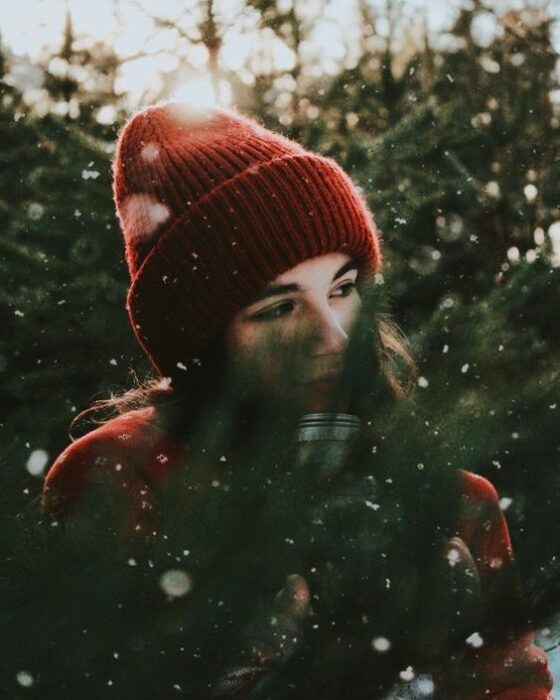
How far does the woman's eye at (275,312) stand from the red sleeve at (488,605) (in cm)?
85

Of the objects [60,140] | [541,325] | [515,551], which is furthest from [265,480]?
[60,140]

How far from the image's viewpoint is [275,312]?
1.60 meters

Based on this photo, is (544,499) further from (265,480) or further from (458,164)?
(458,164)

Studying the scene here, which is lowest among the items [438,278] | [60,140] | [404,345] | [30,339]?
[30,339]

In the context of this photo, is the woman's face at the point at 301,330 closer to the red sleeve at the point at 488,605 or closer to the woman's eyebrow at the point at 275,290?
the woman's eyebrow at the point at 275,290

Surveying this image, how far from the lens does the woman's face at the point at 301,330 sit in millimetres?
741

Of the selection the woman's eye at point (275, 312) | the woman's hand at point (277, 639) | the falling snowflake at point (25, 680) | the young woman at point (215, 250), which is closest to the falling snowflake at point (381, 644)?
the woman's hand at point (277, 639)

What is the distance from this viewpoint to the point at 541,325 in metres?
2.39

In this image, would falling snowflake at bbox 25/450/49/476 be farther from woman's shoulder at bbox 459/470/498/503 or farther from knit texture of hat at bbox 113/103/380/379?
knit texture of hat at bbox 113/103/380/379

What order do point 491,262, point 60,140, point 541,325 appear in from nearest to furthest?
point 541,325 → point 491,262 → point 60,140

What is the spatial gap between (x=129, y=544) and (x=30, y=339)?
2429 millimetres

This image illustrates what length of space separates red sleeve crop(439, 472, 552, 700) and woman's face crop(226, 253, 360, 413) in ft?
0.60

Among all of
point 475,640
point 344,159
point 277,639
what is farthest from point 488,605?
point 344,159

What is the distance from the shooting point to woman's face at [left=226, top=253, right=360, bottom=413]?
74cm
